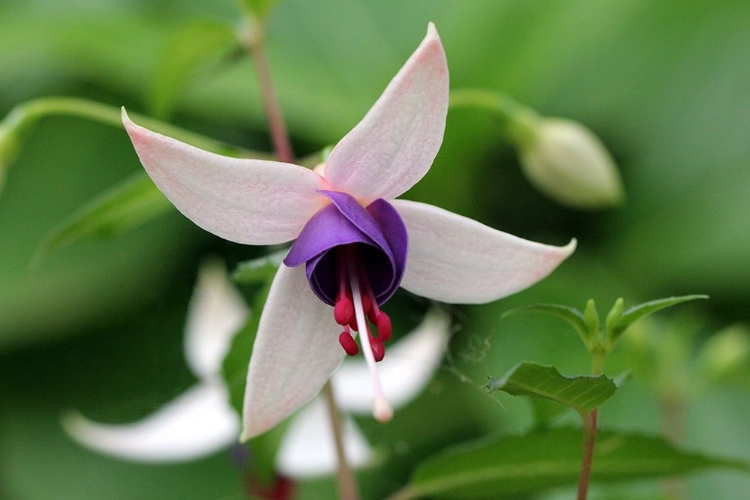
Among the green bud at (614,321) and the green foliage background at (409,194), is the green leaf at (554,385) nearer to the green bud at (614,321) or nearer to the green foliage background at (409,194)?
the green bud at (614,321)

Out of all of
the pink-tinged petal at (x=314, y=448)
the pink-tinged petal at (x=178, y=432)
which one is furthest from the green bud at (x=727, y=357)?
the pink-tinged petal at (x=178, y=432)

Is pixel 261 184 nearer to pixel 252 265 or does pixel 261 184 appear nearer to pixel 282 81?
pixel 252 265

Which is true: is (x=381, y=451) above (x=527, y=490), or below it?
below

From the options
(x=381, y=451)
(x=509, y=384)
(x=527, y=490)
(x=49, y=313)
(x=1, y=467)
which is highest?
(x=509, y=384)

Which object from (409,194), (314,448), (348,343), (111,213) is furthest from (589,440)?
(409,194)

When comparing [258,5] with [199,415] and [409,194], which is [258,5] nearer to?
[199,415]

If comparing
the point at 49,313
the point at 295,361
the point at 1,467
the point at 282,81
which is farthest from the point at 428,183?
the point at 295,361
